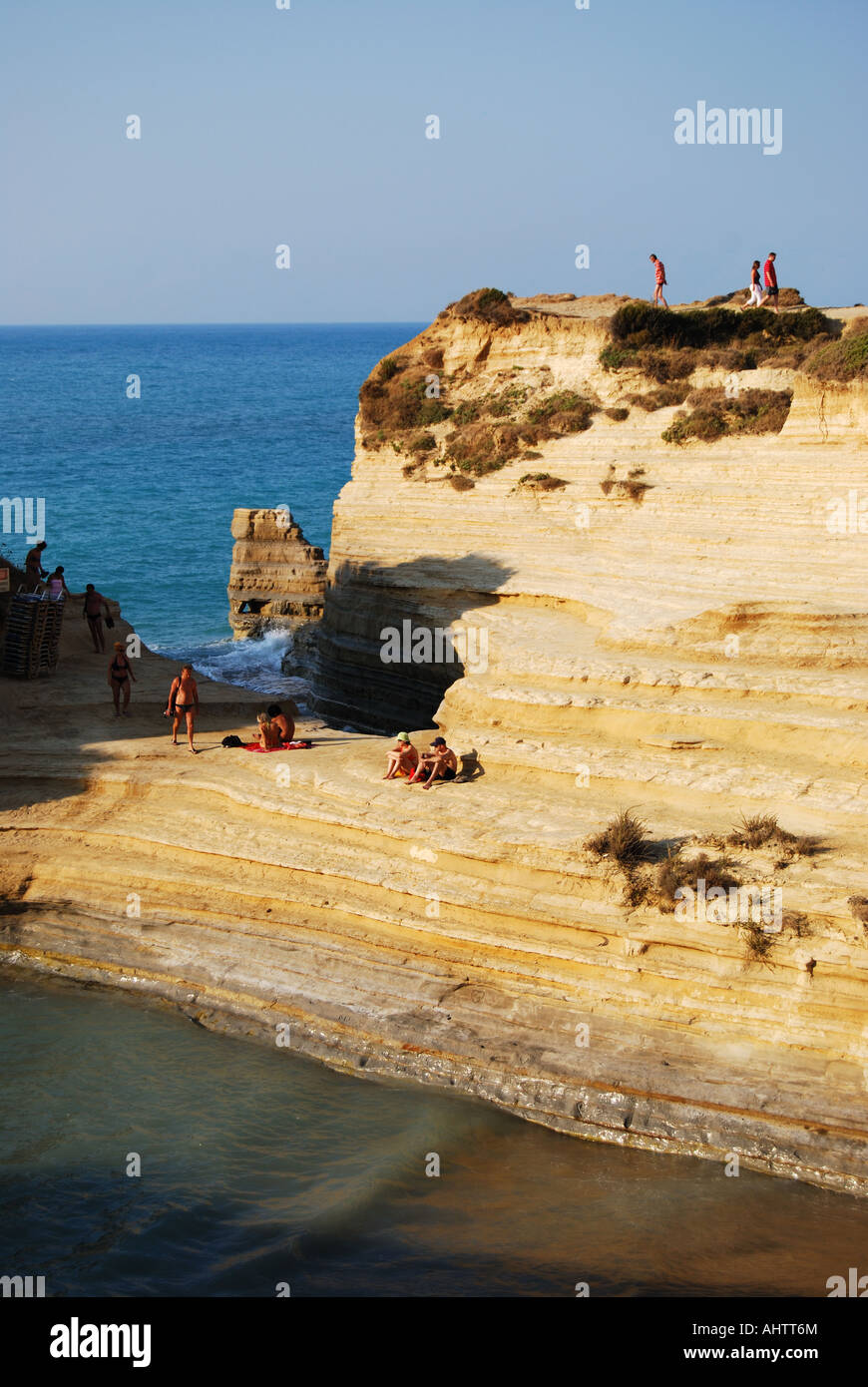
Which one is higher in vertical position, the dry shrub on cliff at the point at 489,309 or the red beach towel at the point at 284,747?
the dry shrub on cliff at the point at 489,309

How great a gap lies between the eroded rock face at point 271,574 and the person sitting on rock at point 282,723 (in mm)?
16848

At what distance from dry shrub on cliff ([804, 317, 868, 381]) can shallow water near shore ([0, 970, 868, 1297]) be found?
14.6 metres

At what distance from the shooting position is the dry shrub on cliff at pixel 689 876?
12.8 m

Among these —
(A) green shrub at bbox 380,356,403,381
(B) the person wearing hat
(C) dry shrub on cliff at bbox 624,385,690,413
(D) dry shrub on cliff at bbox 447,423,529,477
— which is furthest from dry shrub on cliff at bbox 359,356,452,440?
(B) the person wearing hat

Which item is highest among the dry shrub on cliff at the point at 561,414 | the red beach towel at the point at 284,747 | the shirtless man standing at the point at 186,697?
the dry shrub on cliff at the point at 561,414

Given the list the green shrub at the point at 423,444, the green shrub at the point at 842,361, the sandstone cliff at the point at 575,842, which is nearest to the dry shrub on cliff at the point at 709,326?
the green shrub at the point at 423,444

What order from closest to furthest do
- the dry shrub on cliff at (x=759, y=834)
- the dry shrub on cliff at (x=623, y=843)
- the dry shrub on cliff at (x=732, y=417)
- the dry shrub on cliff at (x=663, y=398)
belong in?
1. the dry shrub on cliff at (x=759, y=834)
2. the dry shrub on cliff at (x=623, y=843)
3. the dry shrub on cliff at (x=732, y=417)
4. the dry shrub on cliff at (x=663, y=398)

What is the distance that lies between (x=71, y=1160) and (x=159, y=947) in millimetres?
3477

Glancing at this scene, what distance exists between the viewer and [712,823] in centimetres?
1381

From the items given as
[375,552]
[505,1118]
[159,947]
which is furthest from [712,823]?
[375,552]

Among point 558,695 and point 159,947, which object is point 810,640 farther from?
point 159,947

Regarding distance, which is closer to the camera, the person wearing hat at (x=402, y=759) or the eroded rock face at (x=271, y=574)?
the person wearing hat at (x=402, y=759)

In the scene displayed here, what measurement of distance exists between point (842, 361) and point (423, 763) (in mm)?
11607

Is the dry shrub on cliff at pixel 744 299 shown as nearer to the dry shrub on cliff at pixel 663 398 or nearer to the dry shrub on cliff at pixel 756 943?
the dry shrub on cliff at pixel 663 398
